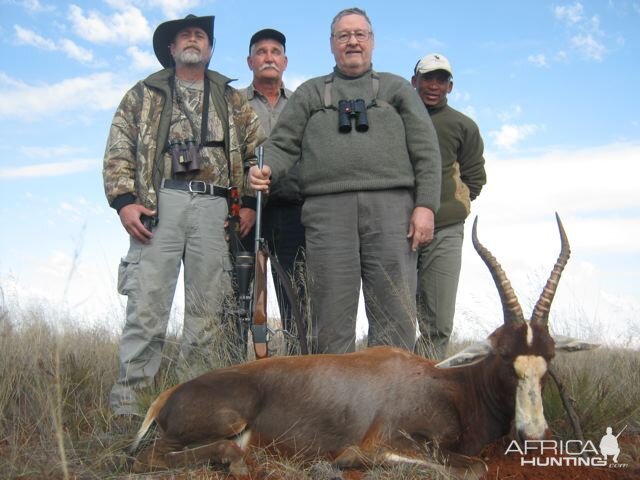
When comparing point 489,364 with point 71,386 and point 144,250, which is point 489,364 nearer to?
point 144,250

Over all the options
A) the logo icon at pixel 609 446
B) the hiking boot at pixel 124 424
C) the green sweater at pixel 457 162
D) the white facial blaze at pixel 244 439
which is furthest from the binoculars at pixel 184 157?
the logo icon at pixel 609 446

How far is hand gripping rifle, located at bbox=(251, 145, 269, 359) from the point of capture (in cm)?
630

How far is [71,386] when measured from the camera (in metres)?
6.83

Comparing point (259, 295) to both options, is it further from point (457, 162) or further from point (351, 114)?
point (457, 162)

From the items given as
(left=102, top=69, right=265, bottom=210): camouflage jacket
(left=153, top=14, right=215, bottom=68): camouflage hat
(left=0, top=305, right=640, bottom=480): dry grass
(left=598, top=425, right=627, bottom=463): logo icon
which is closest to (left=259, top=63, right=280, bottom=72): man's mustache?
(left=153, top=14, right=215, bottom=68): camouflage hat

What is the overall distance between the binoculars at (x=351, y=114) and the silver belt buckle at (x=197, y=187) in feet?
4.81

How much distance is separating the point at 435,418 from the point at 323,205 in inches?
89.3

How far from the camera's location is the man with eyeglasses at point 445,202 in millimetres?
7250

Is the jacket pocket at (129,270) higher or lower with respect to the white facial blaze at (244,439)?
higher

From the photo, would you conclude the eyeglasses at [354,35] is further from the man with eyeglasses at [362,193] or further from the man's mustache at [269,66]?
the man's mustache at [269,66]

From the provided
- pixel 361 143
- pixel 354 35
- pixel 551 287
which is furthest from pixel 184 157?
pixel 551 287

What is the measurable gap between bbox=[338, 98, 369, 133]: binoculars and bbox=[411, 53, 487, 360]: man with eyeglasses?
147 cm

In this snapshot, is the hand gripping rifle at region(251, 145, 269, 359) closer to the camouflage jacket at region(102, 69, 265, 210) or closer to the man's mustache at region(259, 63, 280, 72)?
the camouflage jacket at region(102, 69, 265, 210)

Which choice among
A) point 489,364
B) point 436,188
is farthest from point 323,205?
point 489,364
